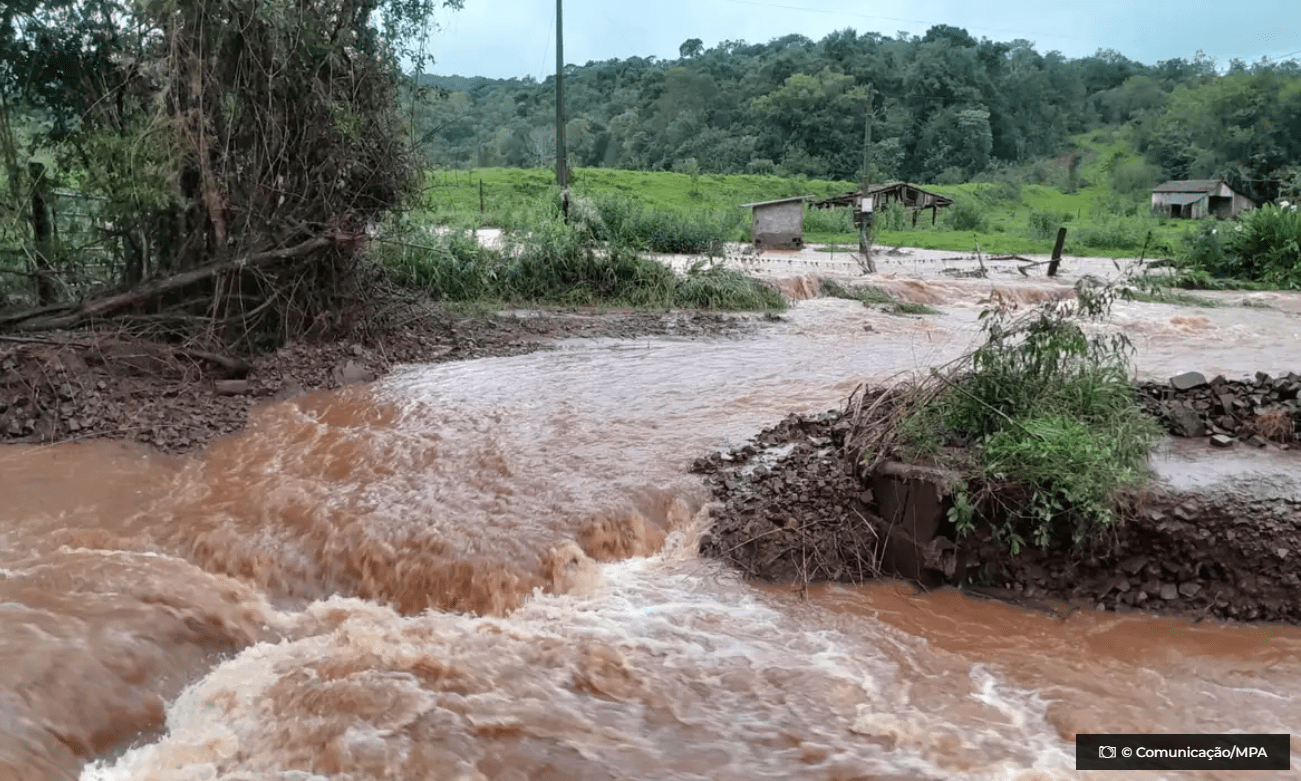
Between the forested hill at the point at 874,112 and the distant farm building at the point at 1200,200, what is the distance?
252 cm

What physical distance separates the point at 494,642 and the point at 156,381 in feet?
16.7

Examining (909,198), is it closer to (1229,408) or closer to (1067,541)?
(1229,408)

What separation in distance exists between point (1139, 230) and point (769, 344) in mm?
24696

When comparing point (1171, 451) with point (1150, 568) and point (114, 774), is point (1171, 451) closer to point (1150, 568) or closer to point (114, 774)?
point (1150, 568)

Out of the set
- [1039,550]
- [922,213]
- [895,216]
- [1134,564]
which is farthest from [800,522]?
[922,213]

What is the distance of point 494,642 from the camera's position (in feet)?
15.4

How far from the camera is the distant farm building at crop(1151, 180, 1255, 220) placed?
40.3m

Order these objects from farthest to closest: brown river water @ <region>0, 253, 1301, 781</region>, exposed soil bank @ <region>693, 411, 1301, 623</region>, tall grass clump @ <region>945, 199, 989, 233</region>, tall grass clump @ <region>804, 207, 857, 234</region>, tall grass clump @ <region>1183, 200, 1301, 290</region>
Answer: tall grass clump @ <region>945, 199, 989, 233</region>, tall grass clump @ <region>804, 207, 857, 234</region>, tall grass clump @ <region>1183, 200, 1301, 290</region>, exposed soil bank @ <region>693, 411, 1301, 623</region>, brown river water @ <region>0, 253, 1301, 781</region>

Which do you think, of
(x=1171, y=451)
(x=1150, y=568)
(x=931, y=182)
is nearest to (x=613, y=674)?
(x=1150, y=568)

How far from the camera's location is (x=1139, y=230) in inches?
1215

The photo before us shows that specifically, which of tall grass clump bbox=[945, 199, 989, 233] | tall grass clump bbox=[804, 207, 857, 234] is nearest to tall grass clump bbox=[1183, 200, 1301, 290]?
tall grass clump bbox=[804, 207, 857, 234]

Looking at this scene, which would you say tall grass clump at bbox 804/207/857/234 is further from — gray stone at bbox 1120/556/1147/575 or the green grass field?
gray stone at bbox 1120/556/1147/575

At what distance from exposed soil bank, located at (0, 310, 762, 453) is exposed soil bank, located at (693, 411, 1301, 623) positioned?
15.0ft

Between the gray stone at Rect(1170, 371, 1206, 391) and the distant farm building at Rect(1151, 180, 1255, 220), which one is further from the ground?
the distant farm building at Rect(1151, 180, 1255, 220)
